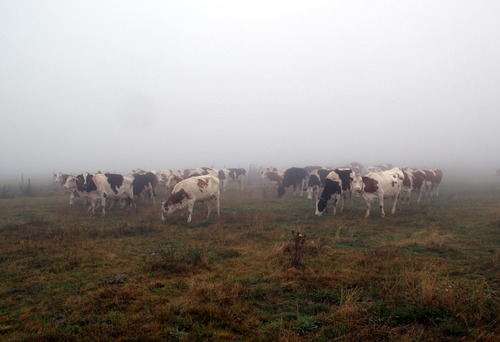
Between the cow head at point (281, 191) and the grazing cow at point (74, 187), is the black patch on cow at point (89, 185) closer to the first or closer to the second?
the grazing cow at point (74, 187)

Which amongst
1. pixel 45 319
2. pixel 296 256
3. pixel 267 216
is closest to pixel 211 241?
pixel 296 256

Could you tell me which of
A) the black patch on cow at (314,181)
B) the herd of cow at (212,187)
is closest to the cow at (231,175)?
the herd of cow at (212,187)

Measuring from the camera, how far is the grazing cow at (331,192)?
15.5 metres

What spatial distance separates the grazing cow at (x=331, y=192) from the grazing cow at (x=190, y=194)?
536 cm

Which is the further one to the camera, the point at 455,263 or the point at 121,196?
the point at 121,196

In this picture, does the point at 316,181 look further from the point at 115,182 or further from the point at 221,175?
the point at 115,182

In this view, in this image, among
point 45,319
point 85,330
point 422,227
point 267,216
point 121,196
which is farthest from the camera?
point 121,196

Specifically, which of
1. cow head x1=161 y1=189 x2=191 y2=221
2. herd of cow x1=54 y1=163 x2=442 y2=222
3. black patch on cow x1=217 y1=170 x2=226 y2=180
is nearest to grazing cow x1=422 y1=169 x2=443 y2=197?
herd of cow x1=54 y1=163 x2=442 y2=222

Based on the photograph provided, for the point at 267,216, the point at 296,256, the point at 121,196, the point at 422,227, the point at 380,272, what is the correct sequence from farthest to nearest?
the point at 121,196 < the point at 267,216 < the point at 422,227 < the point at 296,256 < the point at 380,272

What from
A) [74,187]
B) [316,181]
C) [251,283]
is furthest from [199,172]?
[251,283]

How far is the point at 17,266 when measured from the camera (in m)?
8.05

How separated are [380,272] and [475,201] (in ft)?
50.8

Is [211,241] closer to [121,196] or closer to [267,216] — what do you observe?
[267,216]

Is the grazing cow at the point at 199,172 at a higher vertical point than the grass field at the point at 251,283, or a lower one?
higher
